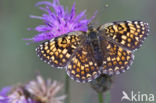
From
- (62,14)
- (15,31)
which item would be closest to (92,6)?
(15,31)

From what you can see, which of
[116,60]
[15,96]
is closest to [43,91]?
[15,96]

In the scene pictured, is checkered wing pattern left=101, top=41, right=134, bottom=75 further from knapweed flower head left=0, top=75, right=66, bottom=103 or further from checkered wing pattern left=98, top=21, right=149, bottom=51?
knapweed flower head left=0, top=75, right=66, bottom=103

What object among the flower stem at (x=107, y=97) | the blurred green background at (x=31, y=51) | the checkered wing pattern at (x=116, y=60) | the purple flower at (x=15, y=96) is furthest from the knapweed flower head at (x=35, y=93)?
the blurred green background at (x=31, y=51)

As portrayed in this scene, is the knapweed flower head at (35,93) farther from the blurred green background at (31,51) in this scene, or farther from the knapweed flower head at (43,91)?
the blurred green background at (31,51)

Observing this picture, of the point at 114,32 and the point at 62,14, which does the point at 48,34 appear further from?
the point at 114,32

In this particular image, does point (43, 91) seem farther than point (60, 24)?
Yes

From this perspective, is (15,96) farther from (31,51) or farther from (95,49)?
(31,51)

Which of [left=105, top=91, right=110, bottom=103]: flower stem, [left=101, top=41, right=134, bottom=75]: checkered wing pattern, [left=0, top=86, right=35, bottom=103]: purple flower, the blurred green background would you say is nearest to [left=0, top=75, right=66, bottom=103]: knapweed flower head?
[left=0, top=86, right=35, bottom=103]: purple flower
